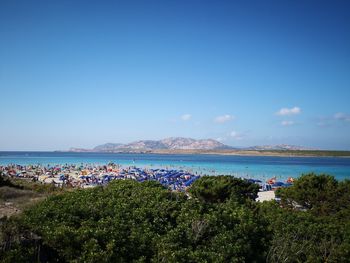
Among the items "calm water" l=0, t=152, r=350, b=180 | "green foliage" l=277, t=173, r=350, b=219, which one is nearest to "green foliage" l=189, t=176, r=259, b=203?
"green foliage" l=277, t=173, r=350, b=219

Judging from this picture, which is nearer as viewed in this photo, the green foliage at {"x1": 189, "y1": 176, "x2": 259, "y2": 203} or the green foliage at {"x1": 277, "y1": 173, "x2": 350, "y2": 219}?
the green foliage at {"x1": 277, "y1": 173, "x2": 350, "y2": 219}

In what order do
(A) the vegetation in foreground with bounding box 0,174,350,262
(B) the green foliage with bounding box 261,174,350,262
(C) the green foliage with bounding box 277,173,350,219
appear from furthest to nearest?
(C) the green foliage with bounding box 277,173,350,219, (B) the green foliage with bounding box 261,174,350,262, (A) the vegetation in foreground with bounding box 0,174,350,262

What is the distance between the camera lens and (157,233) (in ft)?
34.2

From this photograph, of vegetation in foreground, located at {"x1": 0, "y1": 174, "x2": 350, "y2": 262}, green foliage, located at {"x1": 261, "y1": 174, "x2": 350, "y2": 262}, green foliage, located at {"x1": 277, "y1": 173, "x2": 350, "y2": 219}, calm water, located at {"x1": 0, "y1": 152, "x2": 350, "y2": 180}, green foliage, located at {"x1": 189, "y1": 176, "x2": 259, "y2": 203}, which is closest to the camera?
vegetation in foreground, located at {"x1": 0, "y1": 174, "x2": 350, "y2": 262}

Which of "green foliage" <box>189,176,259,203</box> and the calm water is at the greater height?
"green foliage" <box>189,176,259,203</box>

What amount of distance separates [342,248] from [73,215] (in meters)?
9.68

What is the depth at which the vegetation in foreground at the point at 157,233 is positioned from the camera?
27.8 ft

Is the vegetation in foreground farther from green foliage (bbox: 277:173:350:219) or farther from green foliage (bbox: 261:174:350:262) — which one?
green foliage (bbox: 277:173:350:219)

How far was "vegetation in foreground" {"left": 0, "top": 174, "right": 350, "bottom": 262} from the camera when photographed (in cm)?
847

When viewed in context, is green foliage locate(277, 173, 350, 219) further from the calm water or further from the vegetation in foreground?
the calm water

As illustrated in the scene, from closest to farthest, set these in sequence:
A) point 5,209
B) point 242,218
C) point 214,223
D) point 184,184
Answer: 1. point 214,223
2. point 242,218
3. point 5,209
4. point 184,184

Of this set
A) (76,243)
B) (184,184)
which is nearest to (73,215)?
(76,243)

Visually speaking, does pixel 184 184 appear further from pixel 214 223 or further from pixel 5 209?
pixel 214 223

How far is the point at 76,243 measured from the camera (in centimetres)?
855
